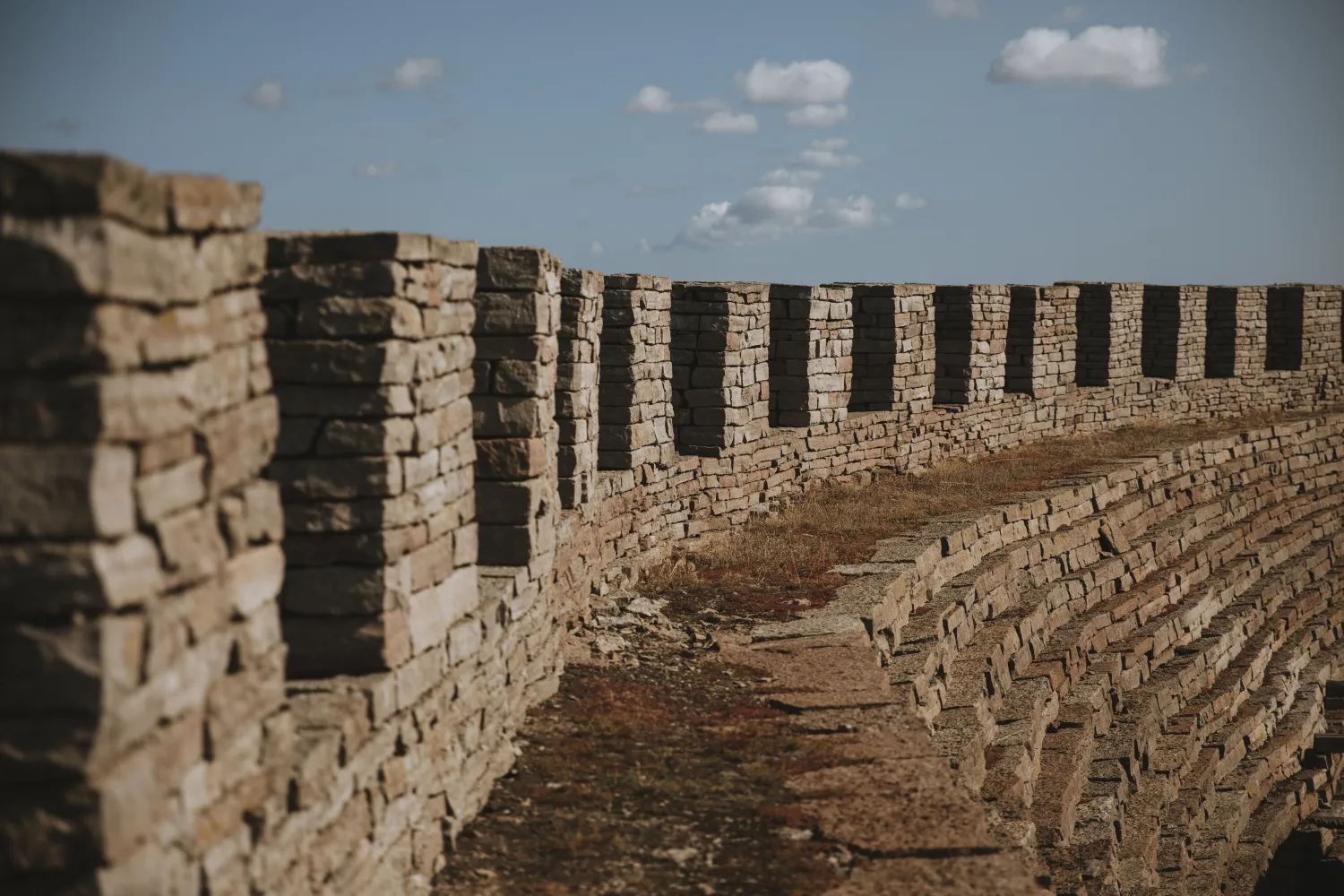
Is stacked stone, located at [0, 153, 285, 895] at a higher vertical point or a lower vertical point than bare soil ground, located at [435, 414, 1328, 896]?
higher

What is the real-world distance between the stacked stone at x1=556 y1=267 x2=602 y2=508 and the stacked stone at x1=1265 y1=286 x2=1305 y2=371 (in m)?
20.2

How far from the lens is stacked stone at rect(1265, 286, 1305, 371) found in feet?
87.6

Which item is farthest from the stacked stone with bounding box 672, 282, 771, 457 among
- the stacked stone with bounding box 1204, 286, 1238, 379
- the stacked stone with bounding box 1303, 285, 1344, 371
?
the stacked stone with bounding box 1303, 285, 1344, 371

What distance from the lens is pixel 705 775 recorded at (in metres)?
7.19

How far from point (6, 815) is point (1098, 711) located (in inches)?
395

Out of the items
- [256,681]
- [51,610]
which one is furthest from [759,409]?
[51,610]

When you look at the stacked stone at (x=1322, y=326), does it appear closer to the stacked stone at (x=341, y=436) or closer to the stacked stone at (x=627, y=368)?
the stacked stone at (x=627, y=368)

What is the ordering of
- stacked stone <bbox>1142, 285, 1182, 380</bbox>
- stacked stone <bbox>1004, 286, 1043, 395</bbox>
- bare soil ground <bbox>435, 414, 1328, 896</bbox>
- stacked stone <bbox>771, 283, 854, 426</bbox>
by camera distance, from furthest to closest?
stacked stone <bbox>1142, 285, 1182, 380</bbox> → stacked stone <bbox>1004, 286, 1043, 395</bbox> → stacked stone <bbox>771, 283, 854, 426</bbox> → bare soil ground <bbox>435, 414, 1328, 896</bbox>

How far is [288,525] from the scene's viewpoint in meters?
6.04

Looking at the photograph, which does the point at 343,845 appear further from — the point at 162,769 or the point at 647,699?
the point at 647,699

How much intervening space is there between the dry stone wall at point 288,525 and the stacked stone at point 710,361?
3.08 feet

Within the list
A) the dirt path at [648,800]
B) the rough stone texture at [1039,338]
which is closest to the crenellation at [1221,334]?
the rough stone texture at [1039,338]

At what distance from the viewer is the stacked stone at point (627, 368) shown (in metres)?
11.5

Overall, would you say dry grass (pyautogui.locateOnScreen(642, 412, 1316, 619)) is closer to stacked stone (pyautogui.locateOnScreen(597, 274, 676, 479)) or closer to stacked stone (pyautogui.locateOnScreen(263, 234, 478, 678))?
stacked stone (pyautogui.locateOnScreen(597, 274, 676, 479))
